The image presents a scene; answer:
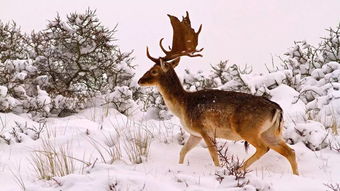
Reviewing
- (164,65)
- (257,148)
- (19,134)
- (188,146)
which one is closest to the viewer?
(257,148)

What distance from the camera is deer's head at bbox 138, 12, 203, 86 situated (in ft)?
23.1

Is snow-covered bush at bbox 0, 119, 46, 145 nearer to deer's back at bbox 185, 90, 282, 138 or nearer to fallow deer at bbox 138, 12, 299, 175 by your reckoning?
fallow deer at bbox 138, 12, 299, 175

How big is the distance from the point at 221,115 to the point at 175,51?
1.51 metres

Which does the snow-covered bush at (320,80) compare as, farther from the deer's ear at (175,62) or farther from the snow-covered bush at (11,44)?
the snow-covered bush at (11,44)

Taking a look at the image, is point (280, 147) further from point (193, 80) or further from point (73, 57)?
point (73, 57)

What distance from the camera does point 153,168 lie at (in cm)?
569

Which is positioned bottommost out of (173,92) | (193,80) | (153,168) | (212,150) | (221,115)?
(153,168)

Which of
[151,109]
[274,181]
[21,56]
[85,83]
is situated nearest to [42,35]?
[21,56]

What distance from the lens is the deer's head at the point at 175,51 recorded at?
704 centimetres

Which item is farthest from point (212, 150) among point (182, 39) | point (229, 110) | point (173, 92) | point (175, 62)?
point (182, 39)

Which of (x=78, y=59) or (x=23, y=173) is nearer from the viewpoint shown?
(x=23, y=173)

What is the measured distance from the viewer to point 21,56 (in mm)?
12680

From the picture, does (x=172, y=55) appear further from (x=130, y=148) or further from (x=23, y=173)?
(x=23, y=173)

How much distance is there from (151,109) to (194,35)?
3718 mm
